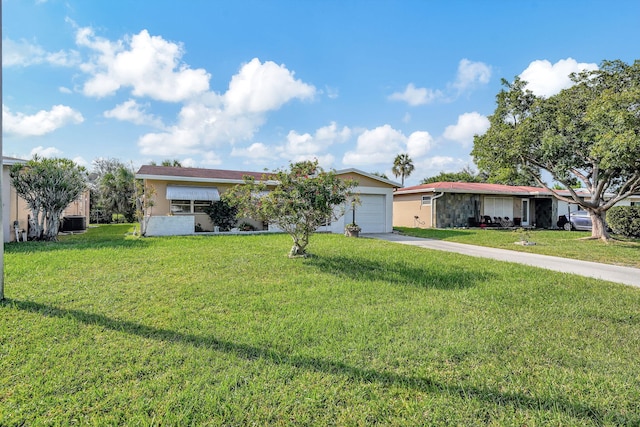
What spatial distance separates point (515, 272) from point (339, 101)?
558 inches

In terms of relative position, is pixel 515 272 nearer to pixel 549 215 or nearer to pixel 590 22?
pixel 590 22

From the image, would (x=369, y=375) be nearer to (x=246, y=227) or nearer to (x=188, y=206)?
(x=246, y=227)

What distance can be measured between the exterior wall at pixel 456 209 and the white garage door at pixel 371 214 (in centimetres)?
666

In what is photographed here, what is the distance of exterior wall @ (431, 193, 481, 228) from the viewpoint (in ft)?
92.5

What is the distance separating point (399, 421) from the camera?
323 cm

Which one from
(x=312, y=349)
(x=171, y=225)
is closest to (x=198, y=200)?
(x=171, y=225)

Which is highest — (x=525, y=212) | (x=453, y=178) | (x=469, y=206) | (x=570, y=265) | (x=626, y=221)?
(x=453, y=178)

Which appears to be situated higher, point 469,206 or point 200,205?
point 469,206

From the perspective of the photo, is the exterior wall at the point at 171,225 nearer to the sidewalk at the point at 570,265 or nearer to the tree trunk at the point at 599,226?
the sidewalk at the point at 570,265

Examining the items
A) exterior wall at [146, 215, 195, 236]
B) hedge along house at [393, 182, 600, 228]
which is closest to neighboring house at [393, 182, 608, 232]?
hedge along house at [393, 182, 600, 228]

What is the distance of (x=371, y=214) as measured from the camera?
2409cm

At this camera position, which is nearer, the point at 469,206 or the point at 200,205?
the point at 200,205

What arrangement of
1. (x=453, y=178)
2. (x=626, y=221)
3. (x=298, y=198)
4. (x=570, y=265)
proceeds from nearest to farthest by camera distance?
1. (x=298, y=198)
2. (x=570, y=265)
3. (x=626, y=221)
4. (x=453, y=178)

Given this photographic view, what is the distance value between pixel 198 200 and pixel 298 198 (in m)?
13.0
